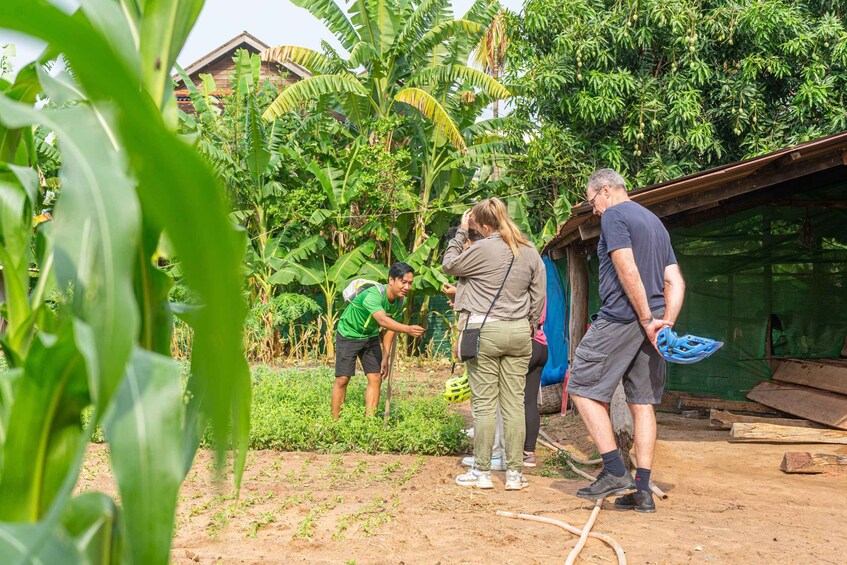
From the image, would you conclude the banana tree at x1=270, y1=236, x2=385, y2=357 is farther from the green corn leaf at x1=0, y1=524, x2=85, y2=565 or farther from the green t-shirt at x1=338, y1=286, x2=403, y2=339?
the green corn leaf at x1=0, y1=524, x2=85, y2=565

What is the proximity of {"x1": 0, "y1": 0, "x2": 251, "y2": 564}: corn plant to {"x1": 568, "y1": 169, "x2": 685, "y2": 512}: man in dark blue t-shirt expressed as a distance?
14.0 ft

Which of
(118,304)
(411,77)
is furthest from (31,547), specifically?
(411,77)

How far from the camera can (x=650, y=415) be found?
5.06 metres

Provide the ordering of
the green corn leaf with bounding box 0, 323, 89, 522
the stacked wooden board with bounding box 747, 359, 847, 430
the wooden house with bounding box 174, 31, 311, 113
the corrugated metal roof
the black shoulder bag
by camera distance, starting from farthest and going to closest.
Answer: the wooden house with bounding box 174, 31, 311, 113 → the stacked wooden board with bounding box 747, 359, 847, 430 → the corrugated metal roof → the black shoulder bag → the green corn leaf with bounding box 0, 323, 89, 522

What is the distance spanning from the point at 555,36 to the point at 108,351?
14.8 m

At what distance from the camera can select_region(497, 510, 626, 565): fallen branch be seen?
13.4 feet

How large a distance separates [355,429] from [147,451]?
6.72 m

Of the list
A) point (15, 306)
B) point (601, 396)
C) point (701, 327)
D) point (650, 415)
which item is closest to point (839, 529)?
point (650, 415)

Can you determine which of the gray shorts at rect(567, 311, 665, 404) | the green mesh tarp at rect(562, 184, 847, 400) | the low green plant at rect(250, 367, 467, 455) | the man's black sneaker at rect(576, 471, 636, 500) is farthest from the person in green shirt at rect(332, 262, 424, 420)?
the green mesh tarp at rect(562, 184, 847, 400)

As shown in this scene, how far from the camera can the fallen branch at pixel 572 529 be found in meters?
4.09

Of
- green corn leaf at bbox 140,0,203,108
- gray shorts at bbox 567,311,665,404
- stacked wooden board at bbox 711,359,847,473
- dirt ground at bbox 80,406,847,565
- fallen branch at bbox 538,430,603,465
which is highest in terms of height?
green corn leaf at bbox 140,0,203,108

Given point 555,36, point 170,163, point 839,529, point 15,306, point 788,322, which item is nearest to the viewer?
point 170,163

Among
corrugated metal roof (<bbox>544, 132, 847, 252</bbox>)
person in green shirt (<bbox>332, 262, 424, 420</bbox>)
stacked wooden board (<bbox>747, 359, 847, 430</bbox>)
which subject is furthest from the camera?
stacked wooden board (<bbox>747, 359, 847, 430</bbox>)

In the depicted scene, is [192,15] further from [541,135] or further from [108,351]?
[541,135]
